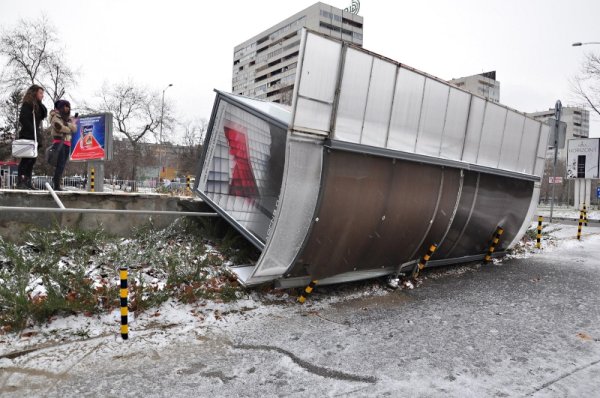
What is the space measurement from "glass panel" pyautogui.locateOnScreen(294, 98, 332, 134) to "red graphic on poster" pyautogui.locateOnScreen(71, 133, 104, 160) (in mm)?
8109

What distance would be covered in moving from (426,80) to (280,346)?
477 cm

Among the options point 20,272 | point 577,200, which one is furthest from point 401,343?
point 577,200

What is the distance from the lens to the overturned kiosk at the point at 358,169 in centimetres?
571

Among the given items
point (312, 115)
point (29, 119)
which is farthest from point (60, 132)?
point (312, 115)

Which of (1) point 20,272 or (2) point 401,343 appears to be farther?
(1) point 20,272

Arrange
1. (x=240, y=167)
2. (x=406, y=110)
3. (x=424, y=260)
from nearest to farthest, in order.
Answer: (x=406, y=110) < (x=424, y=260) < (x=240, y=167)

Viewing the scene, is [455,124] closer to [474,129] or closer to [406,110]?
[474,129]

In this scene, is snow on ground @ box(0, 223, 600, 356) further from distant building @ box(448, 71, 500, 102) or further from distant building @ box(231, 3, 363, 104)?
distant building @ box(448, 71, 500, 102)

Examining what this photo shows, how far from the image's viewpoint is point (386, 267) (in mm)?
7586

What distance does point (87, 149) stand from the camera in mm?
12016

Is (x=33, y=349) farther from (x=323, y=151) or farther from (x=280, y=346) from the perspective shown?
(x=323, y=151)

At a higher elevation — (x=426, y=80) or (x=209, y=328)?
(x=426, y=80)

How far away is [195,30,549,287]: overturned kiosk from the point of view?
5711 millimetres

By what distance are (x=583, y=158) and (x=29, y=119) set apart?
29.7m
